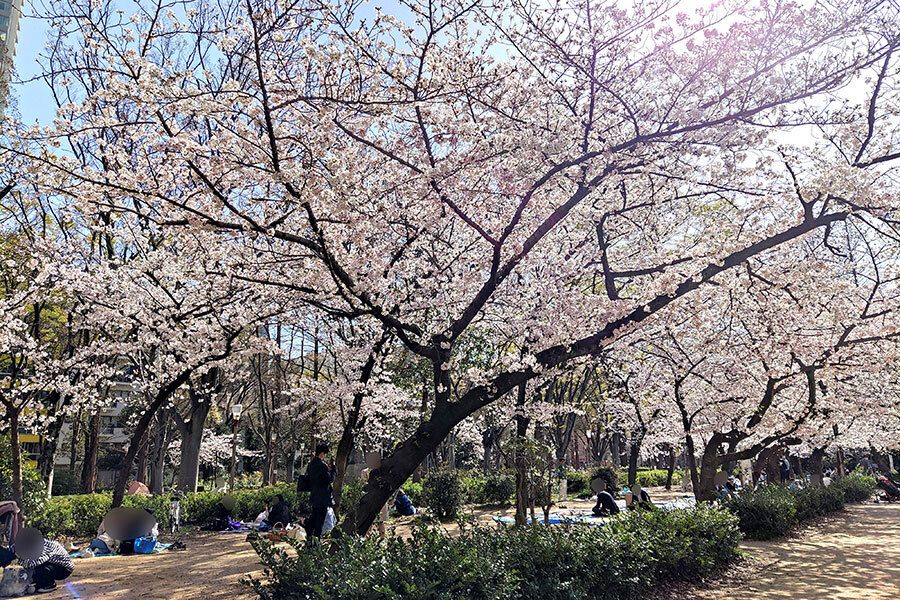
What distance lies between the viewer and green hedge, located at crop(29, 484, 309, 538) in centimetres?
1151

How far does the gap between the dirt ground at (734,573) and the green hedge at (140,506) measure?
1.22m

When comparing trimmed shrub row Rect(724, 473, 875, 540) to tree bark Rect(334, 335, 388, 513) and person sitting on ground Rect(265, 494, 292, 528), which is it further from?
person sitting on ground Rect(265, 494, 292, 528)

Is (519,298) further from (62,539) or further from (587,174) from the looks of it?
(62,539)

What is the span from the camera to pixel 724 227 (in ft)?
22.3

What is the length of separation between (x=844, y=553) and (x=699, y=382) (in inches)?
154

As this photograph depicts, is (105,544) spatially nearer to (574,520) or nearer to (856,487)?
(574,520)

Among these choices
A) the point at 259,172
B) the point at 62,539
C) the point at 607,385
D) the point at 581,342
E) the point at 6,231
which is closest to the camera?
the point at 259,172

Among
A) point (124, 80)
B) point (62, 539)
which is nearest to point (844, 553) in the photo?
point (124, 80)

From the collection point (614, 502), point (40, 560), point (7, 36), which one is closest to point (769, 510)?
point (614, 502)

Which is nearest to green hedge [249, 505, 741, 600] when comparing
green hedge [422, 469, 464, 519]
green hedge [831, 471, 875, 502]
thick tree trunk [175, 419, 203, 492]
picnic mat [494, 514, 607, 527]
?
picnic mat [494, 514, 607, 527]

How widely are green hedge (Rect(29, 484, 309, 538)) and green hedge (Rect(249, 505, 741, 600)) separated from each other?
8088 mm

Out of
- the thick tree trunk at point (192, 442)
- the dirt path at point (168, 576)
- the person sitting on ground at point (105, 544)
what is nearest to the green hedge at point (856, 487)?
the dirt path at point (168, 576)

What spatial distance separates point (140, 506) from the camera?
11891 millimetres

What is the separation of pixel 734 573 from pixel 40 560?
28.1 ft
